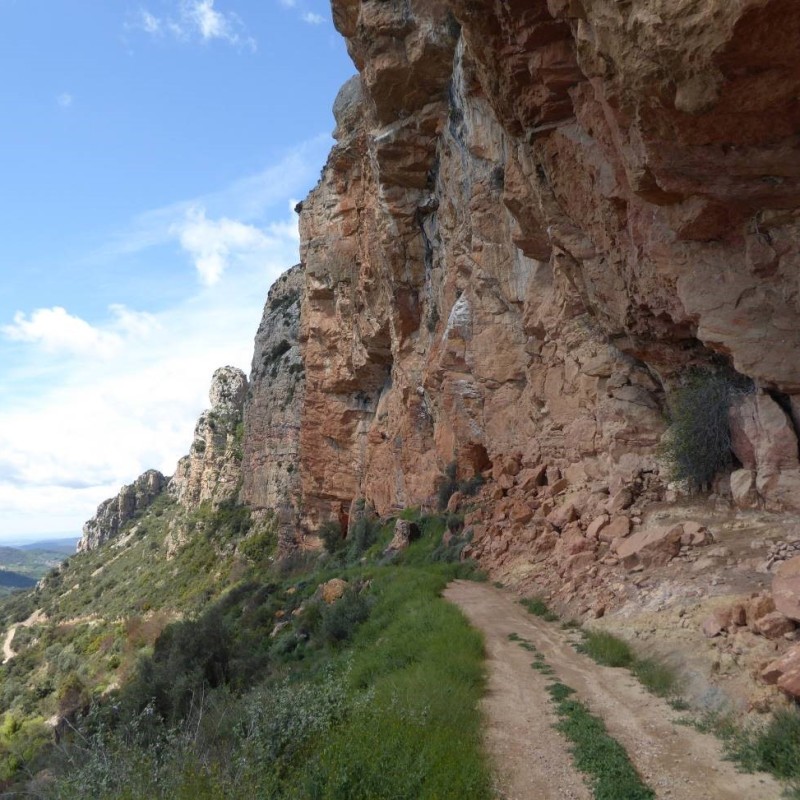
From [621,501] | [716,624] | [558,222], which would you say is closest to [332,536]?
[621,501]

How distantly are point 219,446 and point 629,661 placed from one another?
51.2m

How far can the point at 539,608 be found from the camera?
10.5m

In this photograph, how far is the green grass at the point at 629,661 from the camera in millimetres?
5980

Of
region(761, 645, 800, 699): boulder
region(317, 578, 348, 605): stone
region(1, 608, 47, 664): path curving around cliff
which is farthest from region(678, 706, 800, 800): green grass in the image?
region(1, 608, 47, 664): path curving around cliff

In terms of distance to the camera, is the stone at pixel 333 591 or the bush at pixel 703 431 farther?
the stone at pixel 333 591

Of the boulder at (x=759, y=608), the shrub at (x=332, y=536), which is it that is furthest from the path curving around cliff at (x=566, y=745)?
the shrub at (x=332, y=536)

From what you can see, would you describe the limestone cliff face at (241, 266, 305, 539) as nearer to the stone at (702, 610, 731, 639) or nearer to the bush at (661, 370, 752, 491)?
the bush at (661, 370, 752, 491)

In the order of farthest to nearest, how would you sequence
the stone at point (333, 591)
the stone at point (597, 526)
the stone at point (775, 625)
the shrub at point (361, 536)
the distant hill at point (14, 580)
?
the distant hill at point (14, 580), the shrub at point (361, 536), the stone at point (333, 591), the stone at point (597, 526), the stone at point (775, 625)

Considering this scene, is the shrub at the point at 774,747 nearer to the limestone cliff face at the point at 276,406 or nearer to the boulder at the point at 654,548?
the boulder at the point at 654,548

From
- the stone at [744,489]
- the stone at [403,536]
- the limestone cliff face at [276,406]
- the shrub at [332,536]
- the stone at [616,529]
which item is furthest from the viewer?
the limestone cliff face at [276,406]

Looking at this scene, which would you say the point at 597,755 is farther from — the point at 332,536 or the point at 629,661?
the point at 332,536

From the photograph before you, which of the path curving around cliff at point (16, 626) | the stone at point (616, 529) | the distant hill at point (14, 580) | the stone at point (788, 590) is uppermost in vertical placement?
the stone at point (616, 529)

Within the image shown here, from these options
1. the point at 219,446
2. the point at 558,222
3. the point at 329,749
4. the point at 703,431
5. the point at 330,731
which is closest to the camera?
the point at 329,749

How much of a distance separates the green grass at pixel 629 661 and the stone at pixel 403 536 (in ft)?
39.6
